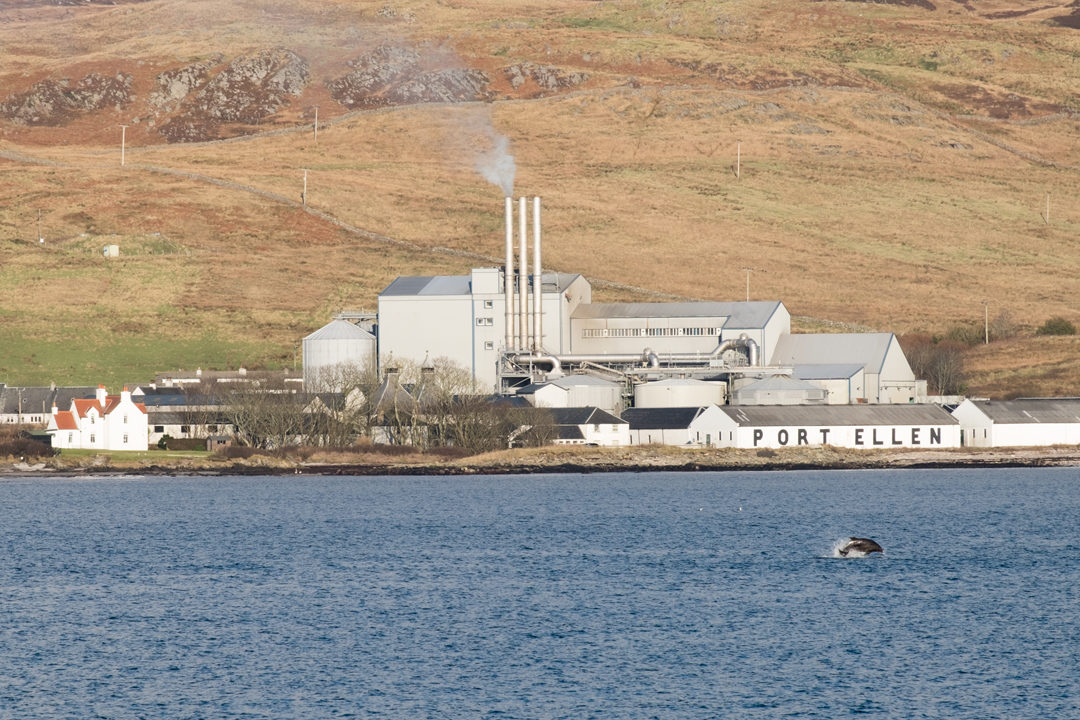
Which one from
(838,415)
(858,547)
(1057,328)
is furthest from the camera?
(1057,328)

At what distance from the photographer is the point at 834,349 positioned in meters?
105

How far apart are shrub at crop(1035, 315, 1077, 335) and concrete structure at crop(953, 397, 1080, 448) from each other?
3497 cm

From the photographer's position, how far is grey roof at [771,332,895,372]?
104 metres

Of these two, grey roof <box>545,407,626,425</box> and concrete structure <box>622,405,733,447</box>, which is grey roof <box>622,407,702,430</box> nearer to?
concrete structure <box>622,405,733,447</box>

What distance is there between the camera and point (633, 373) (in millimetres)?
101812

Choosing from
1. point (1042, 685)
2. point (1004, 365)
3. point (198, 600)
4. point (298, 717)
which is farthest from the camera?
point (1004, 365)

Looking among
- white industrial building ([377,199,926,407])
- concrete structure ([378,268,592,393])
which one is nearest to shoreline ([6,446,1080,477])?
white industrial building ([377,199,926,407])

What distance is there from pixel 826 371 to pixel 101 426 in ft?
142

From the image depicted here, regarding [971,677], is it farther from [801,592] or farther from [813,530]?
[813,530]

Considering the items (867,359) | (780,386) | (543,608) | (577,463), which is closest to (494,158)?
(867,359)

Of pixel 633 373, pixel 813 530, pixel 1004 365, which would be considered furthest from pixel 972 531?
pixel 1004 365

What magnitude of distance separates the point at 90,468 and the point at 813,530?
141 feet

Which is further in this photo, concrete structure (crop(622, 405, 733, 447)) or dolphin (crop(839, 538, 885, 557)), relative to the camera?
concrete structure (crop(622, 405, 733, 447))

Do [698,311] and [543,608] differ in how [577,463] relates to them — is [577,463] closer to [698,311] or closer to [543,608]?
[698,311]
